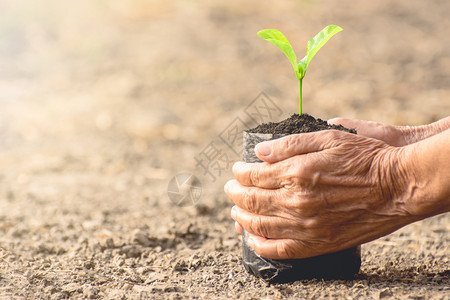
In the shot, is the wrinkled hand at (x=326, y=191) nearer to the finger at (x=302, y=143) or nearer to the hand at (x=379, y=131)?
the finger at (x=302, y=143)

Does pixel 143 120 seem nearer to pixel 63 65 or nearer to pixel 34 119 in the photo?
pixel 34 119

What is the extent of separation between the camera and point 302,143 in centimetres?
146

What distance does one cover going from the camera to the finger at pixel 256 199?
5.00 feet

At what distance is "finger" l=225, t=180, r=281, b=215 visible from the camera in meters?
1.52

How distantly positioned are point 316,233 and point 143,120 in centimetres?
392

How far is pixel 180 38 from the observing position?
7988mm

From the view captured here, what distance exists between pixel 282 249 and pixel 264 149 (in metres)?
0.35

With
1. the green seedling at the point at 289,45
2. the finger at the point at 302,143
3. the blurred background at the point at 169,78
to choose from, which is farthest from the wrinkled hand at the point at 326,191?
the blurred background at the point at 169,78

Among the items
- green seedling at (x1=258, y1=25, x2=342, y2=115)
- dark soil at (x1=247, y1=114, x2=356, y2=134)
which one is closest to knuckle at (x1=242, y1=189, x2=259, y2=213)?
dark soil at (x1=247, y1=114, x2=356, y2=134)

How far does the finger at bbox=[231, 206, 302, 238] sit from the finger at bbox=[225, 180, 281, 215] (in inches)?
0.9

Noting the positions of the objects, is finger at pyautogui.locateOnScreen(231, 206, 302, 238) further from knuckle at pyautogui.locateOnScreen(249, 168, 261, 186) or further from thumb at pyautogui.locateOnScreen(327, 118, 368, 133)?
thumb at pyautogui.locateOnScreen(327, 118, 368, 133)

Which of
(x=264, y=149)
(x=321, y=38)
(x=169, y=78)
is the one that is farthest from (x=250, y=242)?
(x=169, y=78)

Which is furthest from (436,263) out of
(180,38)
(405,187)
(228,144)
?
(180,38)

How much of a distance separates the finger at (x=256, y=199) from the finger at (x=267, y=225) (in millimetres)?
24
